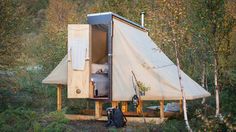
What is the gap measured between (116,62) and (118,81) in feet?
1.63

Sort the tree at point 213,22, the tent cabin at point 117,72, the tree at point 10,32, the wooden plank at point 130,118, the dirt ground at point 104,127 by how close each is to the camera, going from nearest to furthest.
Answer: the dirt ground at point 104,127, the tree at point 213,22, the wooden plank at point 130,118, the tent cabin at point 117,72, the tree at point 10,32

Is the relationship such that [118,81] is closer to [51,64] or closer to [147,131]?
[147,131]

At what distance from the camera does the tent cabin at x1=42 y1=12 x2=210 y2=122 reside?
1131 cm

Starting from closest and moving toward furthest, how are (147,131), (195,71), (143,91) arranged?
1. (147,131)
2. (143,91)
3. (195,71)

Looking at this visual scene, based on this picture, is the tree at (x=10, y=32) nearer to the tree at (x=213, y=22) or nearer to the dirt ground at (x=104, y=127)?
the dirt ground at (x=104, y=127)

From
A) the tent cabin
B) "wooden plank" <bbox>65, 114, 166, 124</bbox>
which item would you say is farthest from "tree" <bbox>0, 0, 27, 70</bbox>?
"wooden plank" <bbox>65, 114, 166, 124</bbox>

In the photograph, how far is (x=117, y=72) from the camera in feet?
37.6

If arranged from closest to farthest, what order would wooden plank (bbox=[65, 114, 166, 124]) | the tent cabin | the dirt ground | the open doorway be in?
the dirt ground, wooden plank (bbox=[65, 114, 166, 124]), the tent cabin, the open doorway

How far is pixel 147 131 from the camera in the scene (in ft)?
32.6

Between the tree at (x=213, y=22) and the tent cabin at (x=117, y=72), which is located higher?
the tree at (x=213, y=22)

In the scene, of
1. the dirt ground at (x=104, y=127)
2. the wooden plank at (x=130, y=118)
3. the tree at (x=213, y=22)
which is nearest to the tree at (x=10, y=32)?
the wooden plank at (x=130, y=118)

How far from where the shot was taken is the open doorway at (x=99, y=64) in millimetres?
11730

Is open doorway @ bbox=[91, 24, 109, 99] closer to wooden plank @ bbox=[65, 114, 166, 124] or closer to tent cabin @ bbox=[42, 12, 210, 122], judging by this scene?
tent cabin @ bbox=[42, 12, 210, 122]

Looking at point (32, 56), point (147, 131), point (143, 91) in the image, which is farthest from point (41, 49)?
point (147, 131)
